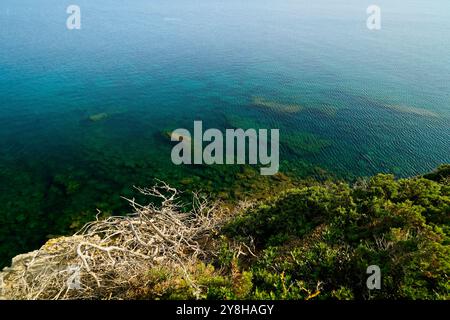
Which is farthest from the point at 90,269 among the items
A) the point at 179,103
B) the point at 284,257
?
the point at 179,103

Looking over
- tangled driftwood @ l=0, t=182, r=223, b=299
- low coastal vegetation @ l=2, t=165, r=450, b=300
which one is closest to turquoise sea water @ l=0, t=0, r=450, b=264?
tangled driftwood @ l=0, t=182, r=223, b=299

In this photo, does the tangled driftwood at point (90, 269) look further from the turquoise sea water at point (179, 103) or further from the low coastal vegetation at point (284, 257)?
the turquoise sea water at point (179, 103)

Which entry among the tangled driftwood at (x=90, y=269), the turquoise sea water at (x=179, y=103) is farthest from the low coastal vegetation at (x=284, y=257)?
the turquoise sea water at (x=179, y=103)

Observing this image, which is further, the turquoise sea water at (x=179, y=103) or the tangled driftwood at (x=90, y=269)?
the turquoise sea water at (x=179, y=103)

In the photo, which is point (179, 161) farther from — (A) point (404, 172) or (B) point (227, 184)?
(A) point (404, 172)

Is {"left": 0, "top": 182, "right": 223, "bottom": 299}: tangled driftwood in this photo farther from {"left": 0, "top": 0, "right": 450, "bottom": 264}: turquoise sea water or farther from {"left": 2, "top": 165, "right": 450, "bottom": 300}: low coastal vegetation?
{"left": 0, "top": 0, "right": 450, "bottom": 264}: turquoise sea water
